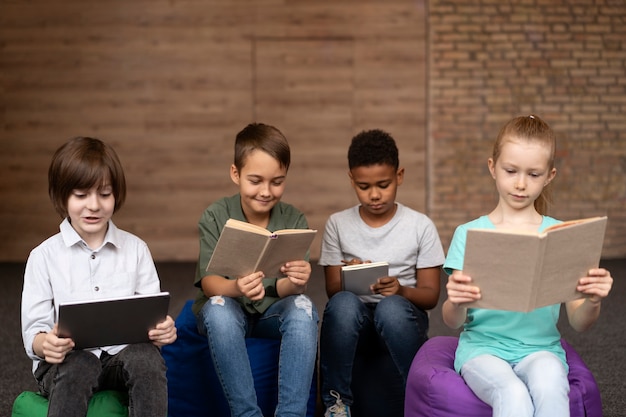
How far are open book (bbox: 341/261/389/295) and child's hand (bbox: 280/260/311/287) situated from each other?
18cm

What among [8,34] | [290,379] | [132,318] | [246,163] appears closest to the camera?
[132,318]

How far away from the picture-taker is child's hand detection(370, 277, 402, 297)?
8.99 ft

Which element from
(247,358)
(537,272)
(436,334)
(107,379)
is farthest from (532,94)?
(107,379)

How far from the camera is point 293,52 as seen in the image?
7043 mm

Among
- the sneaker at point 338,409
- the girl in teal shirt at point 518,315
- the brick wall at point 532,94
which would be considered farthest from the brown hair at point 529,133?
the brick wall at point 532,94

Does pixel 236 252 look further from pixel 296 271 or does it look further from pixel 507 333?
pixel 507 333

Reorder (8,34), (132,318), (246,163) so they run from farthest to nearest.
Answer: (8,34) < (246,163) < (132,318)

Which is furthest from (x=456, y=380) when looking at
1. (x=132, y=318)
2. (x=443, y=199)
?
(x=443, y=199)

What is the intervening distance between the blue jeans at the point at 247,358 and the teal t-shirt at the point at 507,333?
1.59 feet

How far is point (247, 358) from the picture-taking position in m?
2.46

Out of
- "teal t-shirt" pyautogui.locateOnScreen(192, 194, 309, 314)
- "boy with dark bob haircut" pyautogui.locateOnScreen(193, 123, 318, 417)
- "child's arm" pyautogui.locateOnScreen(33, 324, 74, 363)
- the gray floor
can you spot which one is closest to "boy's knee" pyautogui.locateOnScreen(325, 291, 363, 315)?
"boy with dark bob haircut" pyautogui.locateOnScreen(193, 123, 318, 417)

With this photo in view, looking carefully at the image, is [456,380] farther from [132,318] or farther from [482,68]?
[482,68]

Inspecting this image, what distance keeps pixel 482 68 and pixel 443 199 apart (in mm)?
1236

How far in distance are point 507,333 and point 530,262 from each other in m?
0.39
